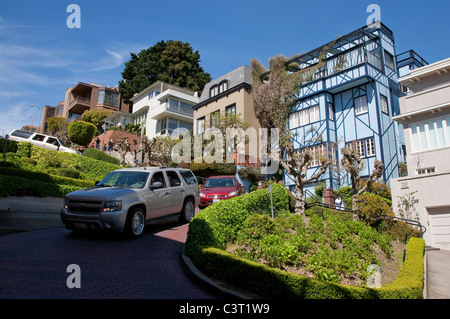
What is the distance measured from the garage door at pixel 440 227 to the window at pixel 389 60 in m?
17.4

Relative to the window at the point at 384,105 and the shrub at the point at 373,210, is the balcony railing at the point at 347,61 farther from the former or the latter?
the shrub at the point at 373,210

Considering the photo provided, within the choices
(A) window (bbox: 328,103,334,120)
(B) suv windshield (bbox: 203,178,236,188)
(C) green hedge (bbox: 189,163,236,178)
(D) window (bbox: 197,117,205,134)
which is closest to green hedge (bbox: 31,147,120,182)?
(C) green hedge (bbox: 189,163,236,178)

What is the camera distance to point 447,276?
9.25 meters

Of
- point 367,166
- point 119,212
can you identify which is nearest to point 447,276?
point 119,212

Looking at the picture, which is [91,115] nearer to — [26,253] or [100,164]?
[100,164]

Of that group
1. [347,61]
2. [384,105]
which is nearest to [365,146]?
[384,105]

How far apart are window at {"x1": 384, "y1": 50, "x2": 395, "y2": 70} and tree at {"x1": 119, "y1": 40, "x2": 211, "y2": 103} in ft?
97.4

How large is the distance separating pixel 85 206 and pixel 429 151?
18.6 metres

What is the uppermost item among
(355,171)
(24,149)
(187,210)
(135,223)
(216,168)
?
(24,149)

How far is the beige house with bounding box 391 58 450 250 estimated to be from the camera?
15422mm

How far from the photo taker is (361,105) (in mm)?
26797

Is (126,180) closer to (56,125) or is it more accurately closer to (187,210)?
(187,210)

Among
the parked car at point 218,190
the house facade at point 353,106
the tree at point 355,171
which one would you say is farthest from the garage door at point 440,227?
the parked car at point 218,190

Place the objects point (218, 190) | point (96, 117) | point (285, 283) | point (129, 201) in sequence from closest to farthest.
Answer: point (285, 283), point (129, 201), point (218, 190), point (96, 117)
